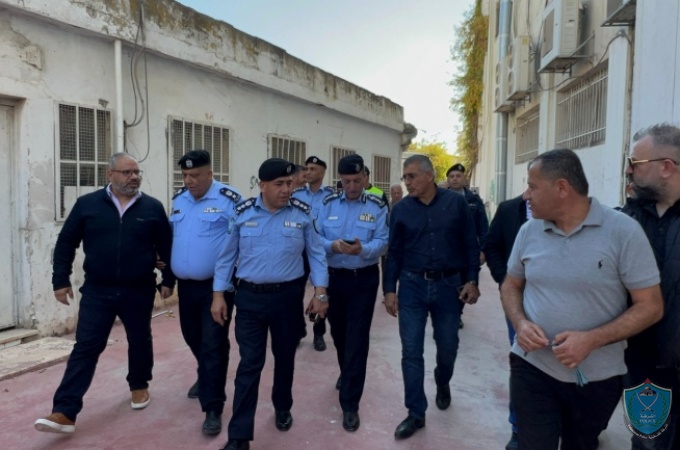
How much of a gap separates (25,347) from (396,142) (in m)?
11.2

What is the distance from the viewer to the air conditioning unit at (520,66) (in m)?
8.24

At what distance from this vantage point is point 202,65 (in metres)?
7.16

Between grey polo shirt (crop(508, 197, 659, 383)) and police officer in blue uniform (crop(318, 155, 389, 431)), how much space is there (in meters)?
1.57

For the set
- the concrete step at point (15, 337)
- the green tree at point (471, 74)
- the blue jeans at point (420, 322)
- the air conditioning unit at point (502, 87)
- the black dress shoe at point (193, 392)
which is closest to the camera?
the blue jeans at point (420, 322)

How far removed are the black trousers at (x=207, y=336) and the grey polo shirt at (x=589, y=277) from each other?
2.17m

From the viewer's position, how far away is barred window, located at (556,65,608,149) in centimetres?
601

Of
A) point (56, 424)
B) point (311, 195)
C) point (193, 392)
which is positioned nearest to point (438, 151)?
point (311, 195)

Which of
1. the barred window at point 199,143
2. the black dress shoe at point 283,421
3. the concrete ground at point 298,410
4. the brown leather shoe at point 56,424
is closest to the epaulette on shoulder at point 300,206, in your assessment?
the black dress shoe at point 283,421

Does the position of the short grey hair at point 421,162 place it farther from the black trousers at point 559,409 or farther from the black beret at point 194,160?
the black trousers at point 559,409

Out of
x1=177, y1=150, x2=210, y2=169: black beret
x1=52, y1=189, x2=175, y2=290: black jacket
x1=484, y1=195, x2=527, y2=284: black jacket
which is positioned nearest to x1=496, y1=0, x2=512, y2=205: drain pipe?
x1=484, y1=195, x2=527, y2=284: black jacket

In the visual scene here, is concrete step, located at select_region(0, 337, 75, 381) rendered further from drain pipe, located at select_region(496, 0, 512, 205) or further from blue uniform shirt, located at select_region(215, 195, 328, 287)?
drain pipe, located at select_region(496, 0, 512, 205)

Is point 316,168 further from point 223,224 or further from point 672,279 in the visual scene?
point 672,279

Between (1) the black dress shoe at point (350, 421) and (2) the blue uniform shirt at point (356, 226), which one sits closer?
(1) the black dress shoe at point (350, 421)

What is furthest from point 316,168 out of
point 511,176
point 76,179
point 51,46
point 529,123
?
point 511,176
